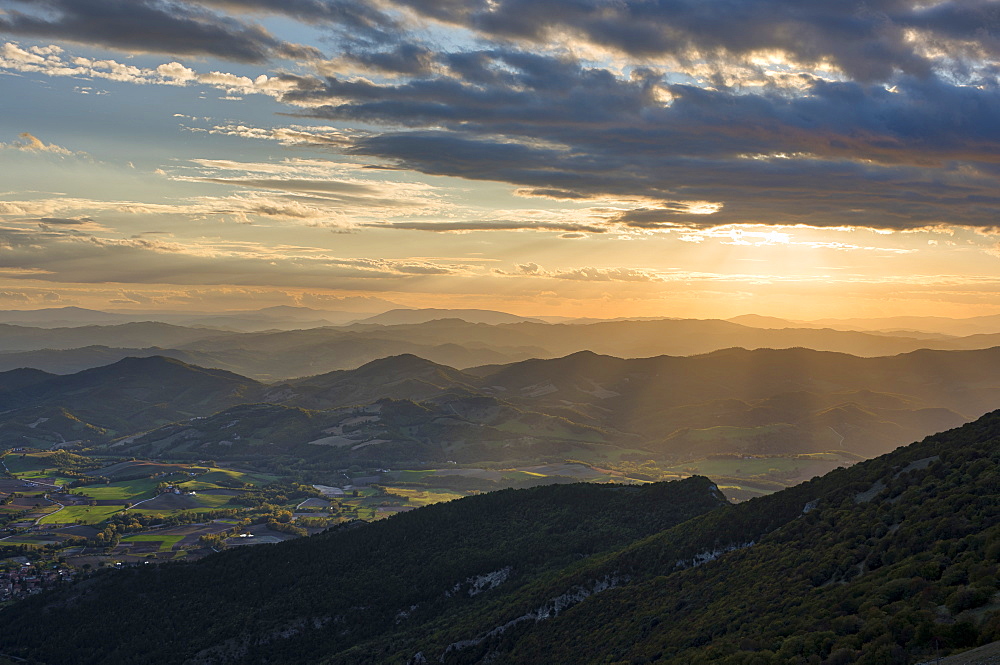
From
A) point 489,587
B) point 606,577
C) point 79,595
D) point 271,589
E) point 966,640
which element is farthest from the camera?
point 79,595

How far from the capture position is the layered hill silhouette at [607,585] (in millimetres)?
61281

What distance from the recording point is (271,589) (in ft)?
558

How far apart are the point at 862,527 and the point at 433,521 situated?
12562 cm

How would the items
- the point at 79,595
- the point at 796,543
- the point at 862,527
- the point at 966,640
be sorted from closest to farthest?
the point at 966,640, the point at 862,527, the point at 796,543, the point at 79,595

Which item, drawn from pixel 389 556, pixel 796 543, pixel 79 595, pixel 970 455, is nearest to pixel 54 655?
pixel 79 595

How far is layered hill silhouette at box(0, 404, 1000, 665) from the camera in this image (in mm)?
61281

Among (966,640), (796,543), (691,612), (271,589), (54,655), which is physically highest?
(966,640)

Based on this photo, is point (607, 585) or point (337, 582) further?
point (337, 582)

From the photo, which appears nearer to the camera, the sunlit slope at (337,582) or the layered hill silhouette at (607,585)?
the layered hill silhouette at (607,585)

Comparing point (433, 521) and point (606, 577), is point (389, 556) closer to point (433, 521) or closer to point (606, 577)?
point (433, 521)

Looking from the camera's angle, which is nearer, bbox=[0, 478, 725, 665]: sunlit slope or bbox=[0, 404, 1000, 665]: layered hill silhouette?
bbox=[0, 404, 1000, 665]: layered hill silhouette

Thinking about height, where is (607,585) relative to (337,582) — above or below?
above

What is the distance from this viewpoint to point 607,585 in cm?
11825

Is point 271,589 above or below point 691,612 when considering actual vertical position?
below
